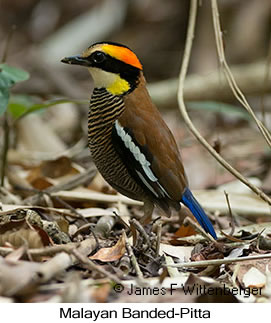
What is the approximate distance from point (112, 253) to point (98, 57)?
4.24 ft

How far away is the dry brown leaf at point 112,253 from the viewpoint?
3.29 metres

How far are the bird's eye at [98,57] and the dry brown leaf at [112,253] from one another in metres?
1.18

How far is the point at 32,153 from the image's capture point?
612 cm

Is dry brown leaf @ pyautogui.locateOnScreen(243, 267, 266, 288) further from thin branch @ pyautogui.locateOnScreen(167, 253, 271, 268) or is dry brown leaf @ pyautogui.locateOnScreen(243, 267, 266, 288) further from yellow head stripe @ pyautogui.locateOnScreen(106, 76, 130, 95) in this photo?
yellow head stripe @ pyautogui.locateOnScreen(106, 76, 130, 95)

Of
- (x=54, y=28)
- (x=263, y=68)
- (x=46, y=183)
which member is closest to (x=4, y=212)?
(x=46, y=183)

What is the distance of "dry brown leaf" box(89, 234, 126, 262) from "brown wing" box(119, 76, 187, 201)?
0.60 m

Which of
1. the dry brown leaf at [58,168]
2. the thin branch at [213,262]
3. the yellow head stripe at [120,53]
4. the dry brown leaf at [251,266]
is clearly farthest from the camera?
the dry brown leaf at [58,168]

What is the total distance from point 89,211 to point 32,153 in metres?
1.98

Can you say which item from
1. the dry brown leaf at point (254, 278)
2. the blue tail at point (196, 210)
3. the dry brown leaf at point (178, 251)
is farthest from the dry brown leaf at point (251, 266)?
the blue tail at point (196, 210)

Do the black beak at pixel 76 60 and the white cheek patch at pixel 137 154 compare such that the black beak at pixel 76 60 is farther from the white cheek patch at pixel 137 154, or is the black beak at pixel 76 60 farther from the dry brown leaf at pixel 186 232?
the dry brown leaf at pixel 186 232
